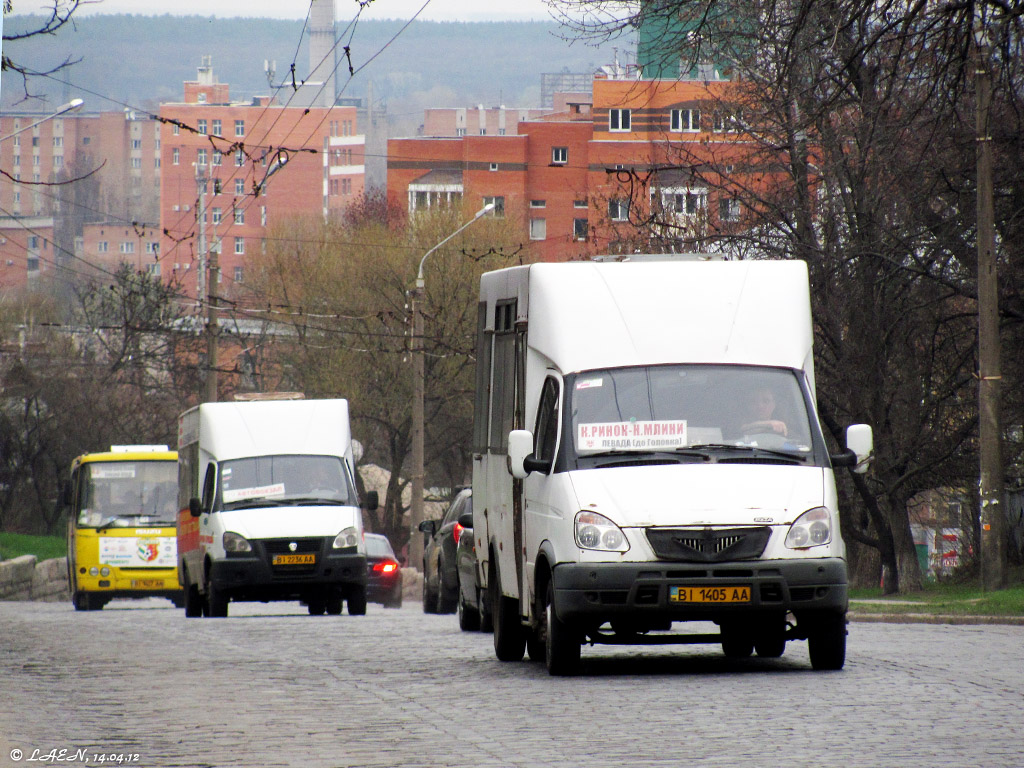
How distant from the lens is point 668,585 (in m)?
11.7

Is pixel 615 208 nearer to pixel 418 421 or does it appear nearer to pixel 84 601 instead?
pixel 418 421

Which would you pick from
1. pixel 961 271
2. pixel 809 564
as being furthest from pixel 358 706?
pixel 961 271

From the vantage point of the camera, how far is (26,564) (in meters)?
41.6

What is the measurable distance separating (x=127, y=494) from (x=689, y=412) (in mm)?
25591

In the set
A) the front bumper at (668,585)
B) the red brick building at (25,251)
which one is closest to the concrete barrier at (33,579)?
the front bumper at (668,585)

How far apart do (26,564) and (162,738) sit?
33871 millimetres

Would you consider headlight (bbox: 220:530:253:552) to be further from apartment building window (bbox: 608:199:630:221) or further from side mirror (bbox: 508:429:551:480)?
side mirror (bbox: 508:429:551:480)

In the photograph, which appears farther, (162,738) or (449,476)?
(449,476)

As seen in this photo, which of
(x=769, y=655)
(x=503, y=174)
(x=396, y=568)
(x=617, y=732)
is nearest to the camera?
(x=617, y=732)

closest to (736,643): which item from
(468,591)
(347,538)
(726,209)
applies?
(468,591)

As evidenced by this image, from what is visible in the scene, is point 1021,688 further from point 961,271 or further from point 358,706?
point 961,271

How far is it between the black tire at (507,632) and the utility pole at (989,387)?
393 inches

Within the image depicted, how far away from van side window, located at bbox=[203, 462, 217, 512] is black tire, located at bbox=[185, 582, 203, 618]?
1.70 metres

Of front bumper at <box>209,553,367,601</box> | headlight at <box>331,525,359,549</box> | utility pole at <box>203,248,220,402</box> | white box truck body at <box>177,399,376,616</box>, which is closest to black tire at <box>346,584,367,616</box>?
→ white box truck body at <box>177,399,376,616</box>
